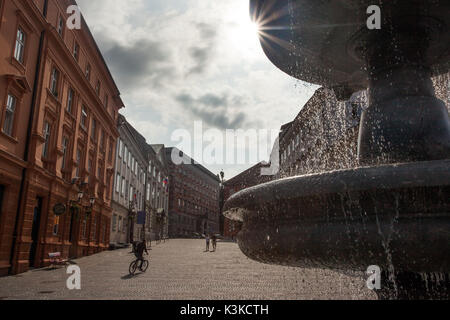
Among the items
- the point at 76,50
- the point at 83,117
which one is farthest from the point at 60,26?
the point at 83,117

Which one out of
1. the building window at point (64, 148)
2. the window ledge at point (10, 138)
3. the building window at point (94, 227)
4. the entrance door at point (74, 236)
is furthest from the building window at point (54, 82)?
the building window at point (94, 227)

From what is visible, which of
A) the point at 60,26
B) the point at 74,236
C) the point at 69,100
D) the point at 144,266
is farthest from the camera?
the point at 74,236

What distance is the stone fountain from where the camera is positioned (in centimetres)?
198

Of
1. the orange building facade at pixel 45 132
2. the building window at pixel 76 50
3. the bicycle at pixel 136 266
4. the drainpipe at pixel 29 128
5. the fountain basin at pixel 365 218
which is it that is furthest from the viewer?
the building window at pixel 76 50

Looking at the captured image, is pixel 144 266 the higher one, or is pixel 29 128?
pixel 29 128

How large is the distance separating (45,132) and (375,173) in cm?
1785

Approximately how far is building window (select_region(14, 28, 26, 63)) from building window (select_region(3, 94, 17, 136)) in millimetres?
1601

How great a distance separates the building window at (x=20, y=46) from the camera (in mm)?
14328

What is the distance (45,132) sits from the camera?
1742cm

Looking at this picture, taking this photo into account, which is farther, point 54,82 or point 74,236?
point 74,236

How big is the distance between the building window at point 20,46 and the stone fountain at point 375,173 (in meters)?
13.3

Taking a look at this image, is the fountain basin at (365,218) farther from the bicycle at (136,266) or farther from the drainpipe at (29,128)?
the drainpipe at (29,128)

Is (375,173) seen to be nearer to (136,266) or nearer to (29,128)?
(136,266)
